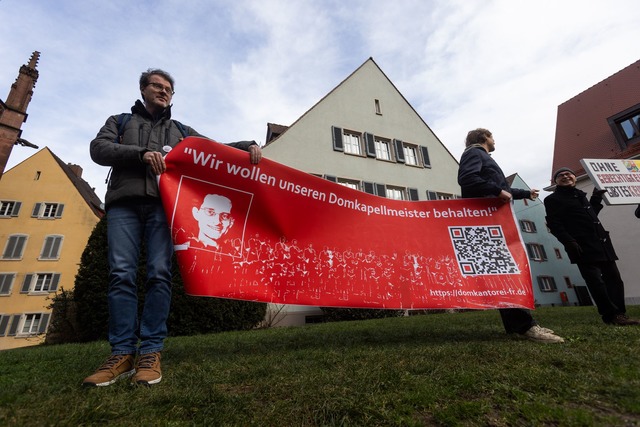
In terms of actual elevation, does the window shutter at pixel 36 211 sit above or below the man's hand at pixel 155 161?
above

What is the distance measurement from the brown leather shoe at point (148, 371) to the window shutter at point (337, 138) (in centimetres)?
1483

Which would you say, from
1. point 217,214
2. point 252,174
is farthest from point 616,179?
point 217,214

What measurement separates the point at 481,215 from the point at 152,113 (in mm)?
3765

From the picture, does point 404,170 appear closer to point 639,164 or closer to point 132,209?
point 639,164

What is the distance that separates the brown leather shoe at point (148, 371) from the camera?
209 centimetres

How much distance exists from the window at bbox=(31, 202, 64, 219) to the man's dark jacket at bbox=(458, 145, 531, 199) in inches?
1160

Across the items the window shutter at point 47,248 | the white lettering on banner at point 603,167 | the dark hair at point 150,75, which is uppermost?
the window shutter at point 47,248

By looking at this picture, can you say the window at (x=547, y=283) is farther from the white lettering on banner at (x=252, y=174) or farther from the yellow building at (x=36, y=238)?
the yellow building at (x=36, y=238)

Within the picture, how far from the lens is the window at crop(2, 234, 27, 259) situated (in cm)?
2305

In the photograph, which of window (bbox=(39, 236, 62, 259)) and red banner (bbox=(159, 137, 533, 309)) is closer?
red banner (bbox=(159, 137, 533, 309))

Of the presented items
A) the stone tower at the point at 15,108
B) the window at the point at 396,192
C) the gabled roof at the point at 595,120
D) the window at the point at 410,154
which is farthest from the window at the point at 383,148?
the stone tower at the point at 15,108

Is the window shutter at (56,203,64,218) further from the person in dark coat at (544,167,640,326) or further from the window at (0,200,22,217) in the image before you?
the person in dark coat at (544,167,640,326)

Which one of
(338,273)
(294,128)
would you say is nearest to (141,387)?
(338,273)

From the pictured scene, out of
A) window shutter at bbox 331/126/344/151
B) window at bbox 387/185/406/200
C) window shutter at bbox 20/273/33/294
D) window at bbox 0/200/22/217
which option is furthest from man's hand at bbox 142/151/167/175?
window at bbox 0/200/22/217
